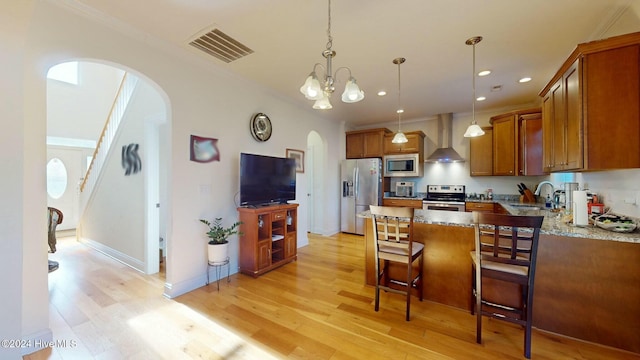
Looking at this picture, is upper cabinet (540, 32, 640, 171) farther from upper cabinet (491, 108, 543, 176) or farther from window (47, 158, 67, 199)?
window (47, 158, 67, 199)

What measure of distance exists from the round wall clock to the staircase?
187 cm

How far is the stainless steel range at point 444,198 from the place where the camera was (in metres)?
4.63

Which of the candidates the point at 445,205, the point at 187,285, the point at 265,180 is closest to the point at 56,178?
the point at 187,285

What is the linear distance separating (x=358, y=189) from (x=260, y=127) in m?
2.74

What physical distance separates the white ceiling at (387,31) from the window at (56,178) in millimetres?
5945

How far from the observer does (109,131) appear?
13.5 feet

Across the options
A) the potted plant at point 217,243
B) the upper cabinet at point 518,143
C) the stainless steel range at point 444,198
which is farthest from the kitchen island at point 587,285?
the stainless steel range at point 444,198

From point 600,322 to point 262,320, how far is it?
106 inches

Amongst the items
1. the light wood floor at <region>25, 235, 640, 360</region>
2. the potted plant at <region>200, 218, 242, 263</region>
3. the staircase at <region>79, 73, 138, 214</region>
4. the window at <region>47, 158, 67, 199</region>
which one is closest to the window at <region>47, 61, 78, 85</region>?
the window at <region>47, 158, 67, 199</region>

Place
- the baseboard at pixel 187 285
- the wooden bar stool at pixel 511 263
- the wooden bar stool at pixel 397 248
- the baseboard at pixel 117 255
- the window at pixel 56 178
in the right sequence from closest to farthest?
1. the wooden bar stool at pixel 511 263
2. the wooden bar stool at pixel 397 248
3. the baseboard at pixel 187 285
4. the baseboard at pixel 117 255
5. the window at pixel 56 178

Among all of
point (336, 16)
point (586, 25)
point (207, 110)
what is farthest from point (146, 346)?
point (586, 25)

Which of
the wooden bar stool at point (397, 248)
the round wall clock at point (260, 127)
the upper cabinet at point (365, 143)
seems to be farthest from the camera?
the upper cabinet at point (365, 143)

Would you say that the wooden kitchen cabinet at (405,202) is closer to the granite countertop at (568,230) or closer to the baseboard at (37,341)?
the granite countertop at (568,230)

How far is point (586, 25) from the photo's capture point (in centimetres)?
217
